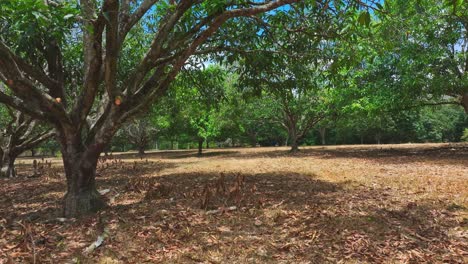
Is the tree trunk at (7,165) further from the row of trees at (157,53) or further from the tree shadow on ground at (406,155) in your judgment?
the tree shadow on ground at (406,155)

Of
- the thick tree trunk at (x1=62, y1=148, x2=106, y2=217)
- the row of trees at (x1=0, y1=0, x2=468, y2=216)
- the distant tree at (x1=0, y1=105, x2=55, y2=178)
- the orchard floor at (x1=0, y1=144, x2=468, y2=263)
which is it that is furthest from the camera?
the distant tree at (x1=0, y1=105, x2=55, y2=178)

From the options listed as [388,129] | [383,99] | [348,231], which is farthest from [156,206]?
[388,129]

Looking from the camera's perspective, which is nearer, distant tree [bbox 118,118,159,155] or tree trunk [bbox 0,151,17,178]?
tree trunk [bbox 0,151,17,178]

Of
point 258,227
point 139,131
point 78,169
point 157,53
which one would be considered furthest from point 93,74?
point 139,131

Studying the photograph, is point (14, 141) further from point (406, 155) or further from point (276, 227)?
point (406, 155)

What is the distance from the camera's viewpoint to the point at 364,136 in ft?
160

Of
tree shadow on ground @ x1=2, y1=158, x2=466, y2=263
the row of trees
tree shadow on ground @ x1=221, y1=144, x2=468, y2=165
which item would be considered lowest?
tree shadow on ground @ x1=2, y1=158, x2=466, y2=263

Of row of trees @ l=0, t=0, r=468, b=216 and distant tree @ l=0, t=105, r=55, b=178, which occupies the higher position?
row of trees @ l=0, t=0, r=468, b=216

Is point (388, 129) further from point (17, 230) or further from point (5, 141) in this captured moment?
point (17, 230)

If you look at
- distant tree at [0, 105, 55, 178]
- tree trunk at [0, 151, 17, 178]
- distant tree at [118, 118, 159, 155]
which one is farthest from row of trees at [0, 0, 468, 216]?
distant tree at [118, 118, 159, 155]

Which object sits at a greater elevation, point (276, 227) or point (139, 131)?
point (139, 131)

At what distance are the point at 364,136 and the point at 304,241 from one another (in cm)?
4828

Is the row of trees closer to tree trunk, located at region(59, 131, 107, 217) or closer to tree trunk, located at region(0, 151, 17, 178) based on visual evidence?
tree trunk, located at region(59, 131, 107, 217)

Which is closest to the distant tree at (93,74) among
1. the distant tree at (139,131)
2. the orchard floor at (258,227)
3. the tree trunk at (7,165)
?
the orchard floor at (258,227)
